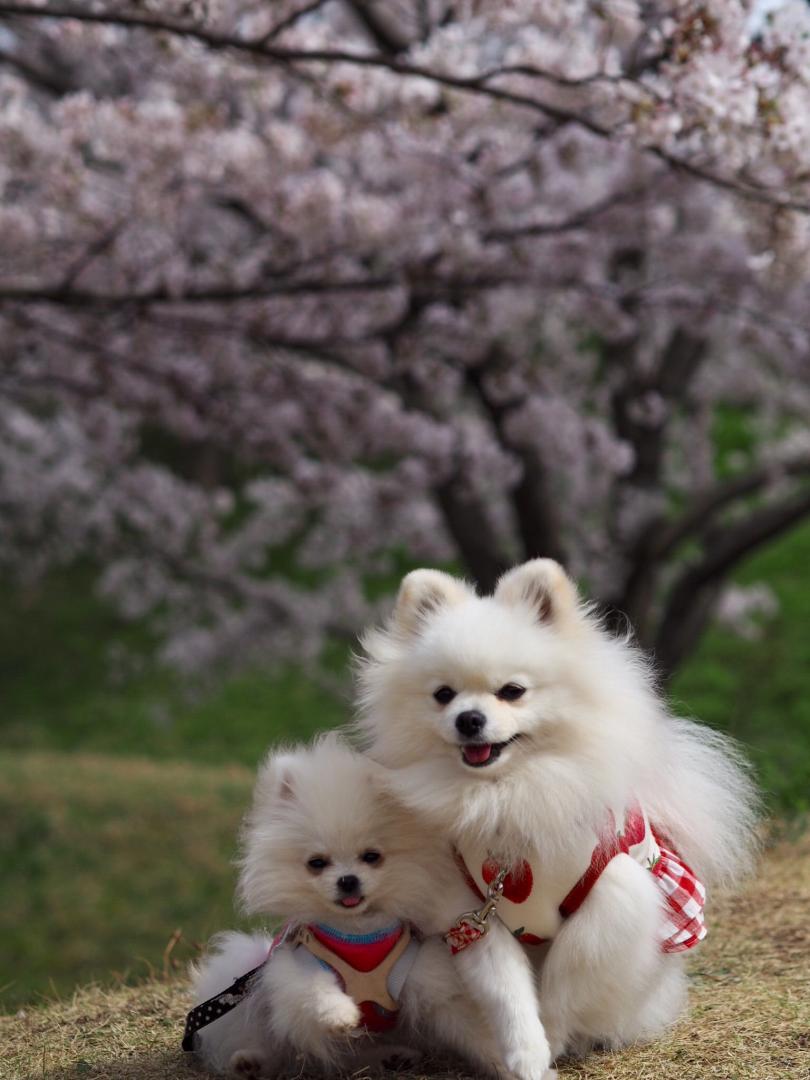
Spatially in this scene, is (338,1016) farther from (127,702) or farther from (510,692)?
(127,702)

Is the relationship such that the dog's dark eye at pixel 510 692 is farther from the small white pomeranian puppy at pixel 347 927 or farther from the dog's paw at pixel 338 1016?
Answer: the dog's paw at pixel 338 1016

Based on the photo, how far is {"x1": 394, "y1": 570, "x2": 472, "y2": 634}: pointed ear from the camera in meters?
2.87

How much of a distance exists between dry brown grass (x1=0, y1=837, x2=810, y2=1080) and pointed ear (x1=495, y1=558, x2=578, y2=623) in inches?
41.0

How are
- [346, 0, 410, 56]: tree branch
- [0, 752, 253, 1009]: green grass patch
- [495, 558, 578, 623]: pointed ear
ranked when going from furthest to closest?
[0, 752, 253, 1009]: green grass patch < [346, 0, 410, 56]: tree branch < [495, 558, 578, 623]: pointed ear

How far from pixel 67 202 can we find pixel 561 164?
2.79 meters

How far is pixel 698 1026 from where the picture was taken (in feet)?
10.3

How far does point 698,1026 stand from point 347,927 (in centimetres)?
99

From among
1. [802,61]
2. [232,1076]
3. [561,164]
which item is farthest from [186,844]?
[802,61]

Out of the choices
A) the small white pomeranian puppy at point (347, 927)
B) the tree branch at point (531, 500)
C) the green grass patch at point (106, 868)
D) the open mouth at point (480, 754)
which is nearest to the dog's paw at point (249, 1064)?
the small white pomeranian puppy at point (347, 927)

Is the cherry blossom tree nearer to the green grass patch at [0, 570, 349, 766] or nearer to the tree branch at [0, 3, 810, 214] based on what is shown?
the tree branch at [0, 3, 810, 214]

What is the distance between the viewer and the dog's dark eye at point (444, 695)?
2705 mm

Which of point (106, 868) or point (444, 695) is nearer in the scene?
point (444, 695)

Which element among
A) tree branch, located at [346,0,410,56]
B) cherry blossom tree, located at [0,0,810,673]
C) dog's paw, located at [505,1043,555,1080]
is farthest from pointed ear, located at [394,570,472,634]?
tree branch, located at [346,0,410,56]

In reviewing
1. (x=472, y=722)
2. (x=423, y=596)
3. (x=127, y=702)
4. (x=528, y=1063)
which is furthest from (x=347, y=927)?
(x=127, y=702)
